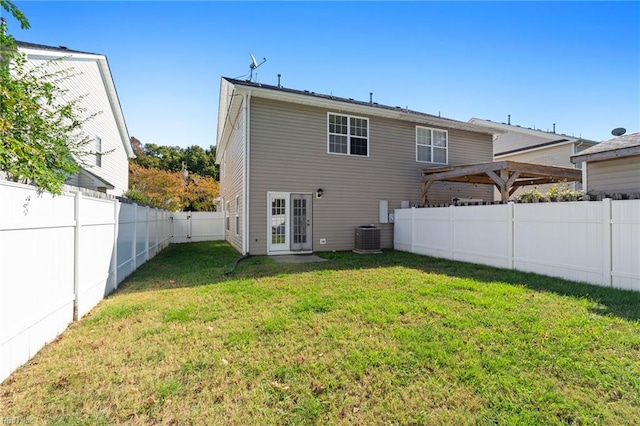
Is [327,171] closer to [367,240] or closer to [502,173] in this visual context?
[367,240]

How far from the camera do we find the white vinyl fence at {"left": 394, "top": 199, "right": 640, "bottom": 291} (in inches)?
212

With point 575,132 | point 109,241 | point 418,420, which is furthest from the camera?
point 575,132

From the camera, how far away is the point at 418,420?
7.06ft

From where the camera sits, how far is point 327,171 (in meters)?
11.0

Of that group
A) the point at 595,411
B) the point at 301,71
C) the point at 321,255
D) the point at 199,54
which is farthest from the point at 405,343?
the point at 301,71

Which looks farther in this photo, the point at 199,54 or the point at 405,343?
the point at 199,54

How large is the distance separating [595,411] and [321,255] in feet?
26.6

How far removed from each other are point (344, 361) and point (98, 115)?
16341mm

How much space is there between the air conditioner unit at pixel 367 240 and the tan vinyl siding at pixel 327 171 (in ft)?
1.70

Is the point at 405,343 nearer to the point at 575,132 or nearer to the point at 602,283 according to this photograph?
the point at 602,283

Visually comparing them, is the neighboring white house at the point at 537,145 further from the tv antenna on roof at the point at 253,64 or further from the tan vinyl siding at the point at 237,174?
the tan vinyl siding at the point at 237,174

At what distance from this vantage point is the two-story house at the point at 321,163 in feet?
32.7

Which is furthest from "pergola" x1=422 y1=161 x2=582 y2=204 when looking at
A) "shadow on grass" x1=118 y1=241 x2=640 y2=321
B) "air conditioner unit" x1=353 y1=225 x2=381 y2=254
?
"shadow on grass" x1=118 y1=241 x2=640 y2=321

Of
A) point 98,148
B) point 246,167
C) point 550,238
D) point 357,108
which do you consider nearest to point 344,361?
point 550,238
